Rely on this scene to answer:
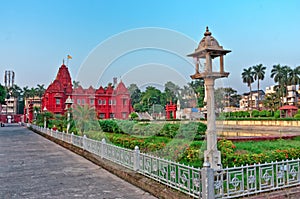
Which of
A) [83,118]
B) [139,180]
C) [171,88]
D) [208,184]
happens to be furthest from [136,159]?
[83,118]

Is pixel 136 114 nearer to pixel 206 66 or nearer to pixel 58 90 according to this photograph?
pixel 206 66

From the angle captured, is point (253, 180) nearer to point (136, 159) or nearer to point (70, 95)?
point (136, 159)

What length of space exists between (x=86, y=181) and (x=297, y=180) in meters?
4.49

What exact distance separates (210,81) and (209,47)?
0.64 m

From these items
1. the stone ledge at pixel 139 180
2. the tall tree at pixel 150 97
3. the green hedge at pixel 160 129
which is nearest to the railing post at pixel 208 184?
the stone ledge at pixel 139 180

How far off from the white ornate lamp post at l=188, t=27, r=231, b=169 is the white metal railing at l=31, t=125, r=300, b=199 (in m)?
0.33

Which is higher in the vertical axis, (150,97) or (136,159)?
(150,97)

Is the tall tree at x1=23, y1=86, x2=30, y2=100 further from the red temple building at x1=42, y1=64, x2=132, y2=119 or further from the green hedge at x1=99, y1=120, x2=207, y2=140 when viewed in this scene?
the green hedge at x1=99, y1=120, x2=207, y2=140

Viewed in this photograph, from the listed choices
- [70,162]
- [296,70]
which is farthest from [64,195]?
[296,70]

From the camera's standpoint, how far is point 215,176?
4.91 metres

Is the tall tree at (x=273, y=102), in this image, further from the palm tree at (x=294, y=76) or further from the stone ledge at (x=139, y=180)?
the stone ledge at (x=139, y=180)

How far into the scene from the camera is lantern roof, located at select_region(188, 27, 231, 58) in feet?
17.5

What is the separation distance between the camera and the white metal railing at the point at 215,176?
4.23 metres

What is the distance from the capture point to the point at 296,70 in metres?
53.5
